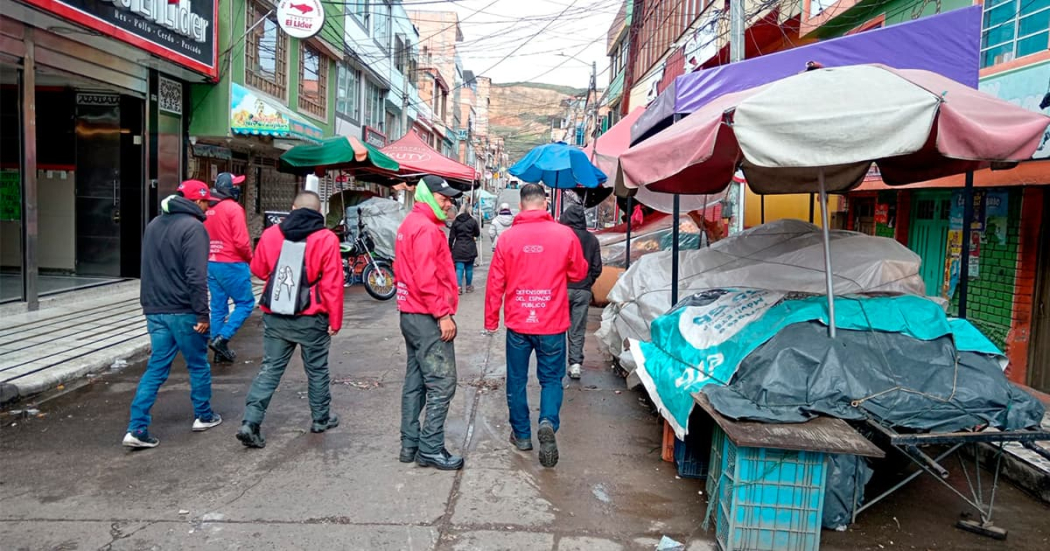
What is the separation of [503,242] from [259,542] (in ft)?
7.69

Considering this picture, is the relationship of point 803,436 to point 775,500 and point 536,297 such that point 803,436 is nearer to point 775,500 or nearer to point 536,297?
point 775,500

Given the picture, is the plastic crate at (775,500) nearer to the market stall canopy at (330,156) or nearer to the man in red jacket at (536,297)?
the man in red jacket at (536,297)

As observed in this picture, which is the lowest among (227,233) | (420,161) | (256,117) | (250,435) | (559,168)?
(250,435)

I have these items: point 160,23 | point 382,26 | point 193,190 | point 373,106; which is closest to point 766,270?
point 193,190

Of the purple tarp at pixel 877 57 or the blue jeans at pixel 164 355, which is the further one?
the purple tarp at pixel 877 57

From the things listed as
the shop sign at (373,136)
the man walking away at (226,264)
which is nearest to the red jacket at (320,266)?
the man walking away at (226,264)

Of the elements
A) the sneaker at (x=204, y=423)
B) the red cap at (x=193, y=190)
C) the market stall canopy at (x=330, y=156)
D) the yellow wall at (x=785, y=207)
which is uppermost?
the market stall canopy at (x=330, y=156)

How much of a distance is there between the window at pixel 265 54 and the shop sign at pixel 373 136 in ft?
22.4

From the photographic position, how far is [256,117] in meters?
12.8

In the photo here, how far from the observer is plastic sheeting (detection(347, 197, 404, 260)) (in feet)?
42.8

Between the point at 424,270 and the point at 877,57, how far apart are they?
4464 mm

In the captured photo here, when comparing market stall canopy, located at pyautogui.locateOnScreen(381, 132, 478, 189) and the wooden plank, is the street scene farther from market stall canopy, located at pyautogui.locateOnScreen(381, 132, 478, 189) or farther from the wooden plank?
market stall canopy, located at pyautogui.locateOnScreen(381, 132, 478, 189)

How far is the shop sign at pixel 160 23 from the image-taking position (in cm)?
840

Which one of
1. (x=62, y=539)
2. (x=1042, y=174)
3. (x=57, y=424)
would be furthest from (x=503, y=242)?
(x=1042, y=174)
